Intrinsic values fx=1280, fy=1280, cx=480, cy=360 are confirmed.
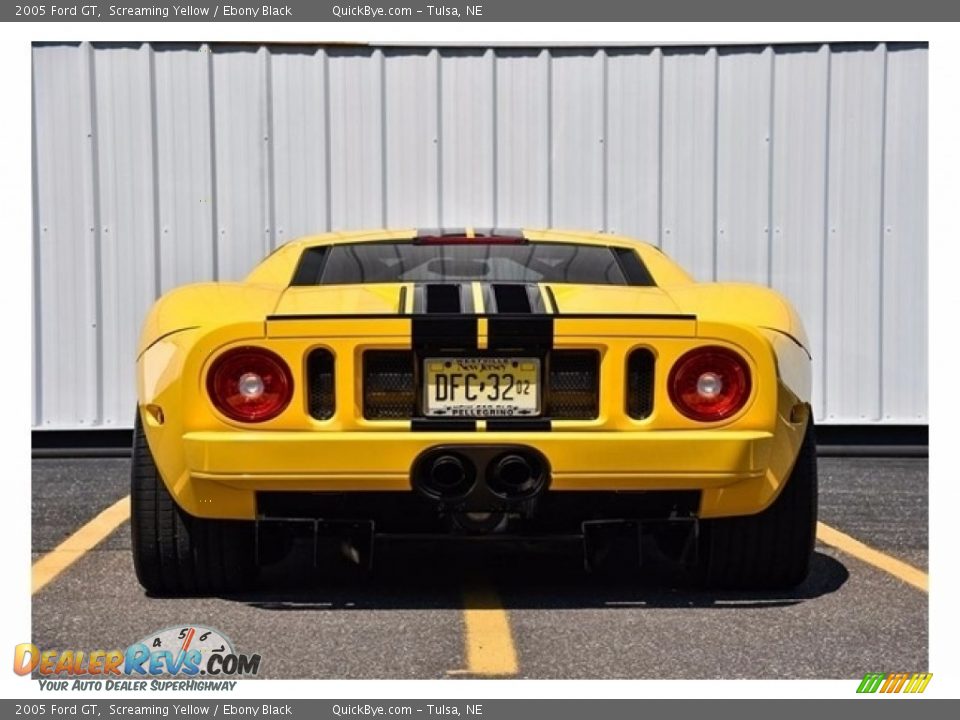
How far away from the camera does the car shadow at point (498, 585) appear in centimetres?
393

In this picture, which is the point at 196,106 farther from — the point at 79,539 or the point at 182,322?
the point at 182,322

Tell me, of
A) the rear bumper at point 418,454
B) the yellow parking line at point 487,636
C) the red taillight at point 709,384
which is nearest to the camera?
the yellow parking line at point 487,636

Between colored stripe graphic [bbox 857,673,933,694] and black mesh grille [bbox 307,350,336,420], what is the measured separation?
1581 millimetres

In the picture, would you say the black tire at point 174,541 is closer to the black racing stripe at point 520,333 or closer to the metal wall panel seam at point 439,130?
the black racing stripe at point 520,333

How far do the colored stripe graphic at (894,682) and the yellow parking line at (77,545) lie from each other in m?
2.56

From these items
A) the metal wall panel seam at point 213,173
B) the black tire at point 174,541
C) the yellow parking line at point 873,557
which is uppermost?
the metal wall panel seam at point 213,173

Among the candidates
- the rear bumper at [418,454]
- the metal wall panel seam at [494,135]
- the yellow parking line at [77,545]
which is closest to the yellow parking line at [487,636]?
the rear bumper at [418,454]

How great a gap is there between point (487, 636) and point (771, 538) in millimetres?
990

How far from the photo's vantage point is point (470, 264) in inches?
177

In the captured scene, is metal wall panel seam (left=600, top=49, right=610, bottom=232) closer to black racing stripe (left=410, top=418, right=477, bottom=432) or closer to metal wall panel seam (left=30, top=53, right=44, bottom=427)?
metal wall panel seam (left=30, top=53, right=44, bottom=427)

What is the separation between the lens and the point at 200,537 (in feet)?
12.7

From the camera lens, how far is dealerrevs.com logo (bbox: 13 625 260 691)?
3115 millimetres

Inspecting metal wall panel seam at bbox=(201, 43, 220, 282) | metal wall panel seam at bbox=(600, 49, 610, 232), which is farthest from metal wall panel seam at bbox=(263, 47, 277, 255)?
metal wall panel seam at bbox=(600, 49, 610, 232)

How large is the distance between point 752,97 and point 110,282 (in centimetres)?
398
